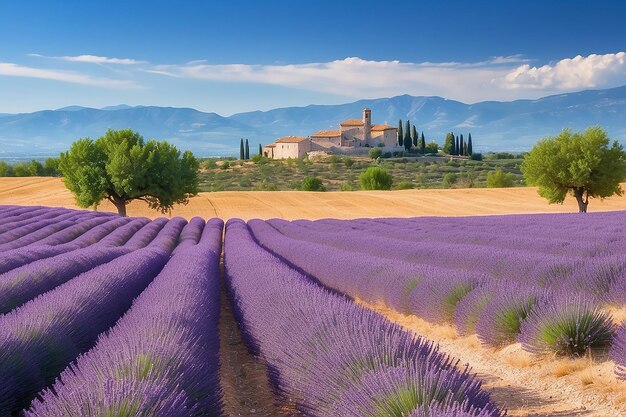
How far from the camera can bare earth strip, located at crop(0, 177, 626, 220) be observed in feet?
120

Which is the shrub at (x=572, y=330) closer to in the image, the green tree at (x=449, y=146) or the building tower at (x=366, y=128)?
the building tower at (x=366, y=128)

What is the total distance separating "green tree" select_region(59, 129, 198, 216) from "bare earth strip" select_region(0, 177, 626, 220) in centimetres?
464

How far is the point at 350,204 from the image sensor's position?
41.2 meters

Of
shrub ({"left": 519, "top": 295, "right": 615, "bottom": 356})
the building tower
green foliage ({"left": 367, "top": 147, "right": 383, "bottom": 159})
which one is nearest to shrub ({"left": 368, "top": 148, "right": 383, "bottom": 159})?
green foliage ({"left": 367, "top": 147, "right": 383, "bottom": 159})

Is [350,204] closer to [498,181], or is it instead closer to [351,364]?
[498,181]

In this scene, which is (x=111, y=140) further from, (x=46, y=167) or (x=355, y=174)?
(x=46, y=167)

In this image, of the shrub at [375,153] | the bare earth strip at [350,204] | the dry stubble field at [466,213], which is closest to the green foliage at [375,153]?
the shrub at [375,153]

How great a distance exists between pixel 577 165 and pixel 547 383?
94.6 feet

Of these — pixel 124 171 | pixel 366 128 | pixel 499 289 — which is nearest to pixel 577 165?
pixel 124 171

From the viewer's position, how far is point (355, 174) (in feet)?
244

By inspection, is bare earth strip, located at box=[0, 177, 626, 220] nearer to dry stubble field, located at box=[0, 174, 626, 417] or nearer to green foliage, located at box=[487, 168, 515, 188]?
dry stubble field, located at box=[0, 174, 626, 417]

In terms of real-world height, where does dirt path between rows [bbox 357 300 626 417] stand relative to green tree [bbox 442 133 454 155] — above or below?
below

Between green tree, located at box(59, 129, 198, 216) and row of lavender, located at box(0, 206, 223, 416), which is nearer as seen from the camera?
row of lavender, located at box(0, 206, 223, 416)

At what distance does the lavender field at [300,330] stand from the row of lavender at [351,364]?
10 mm
